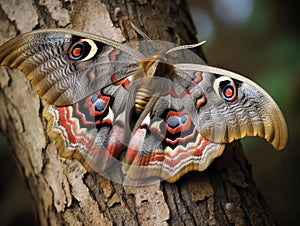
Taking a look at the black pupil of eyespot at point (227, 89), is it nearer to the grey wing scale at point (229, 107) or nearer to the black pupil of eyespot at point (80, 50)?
the grey wing scale at point (229, 107)

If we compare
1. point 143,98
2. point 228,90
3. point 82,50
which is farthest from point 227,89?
point 82,50

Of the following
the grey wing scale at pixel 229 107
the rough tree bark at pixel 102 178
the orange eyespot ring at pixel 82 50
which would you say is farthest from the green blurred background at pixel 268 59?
the orange eyespot ring at pixel 82 50

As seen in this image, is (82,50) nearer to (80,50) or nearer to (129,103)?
(80,50)

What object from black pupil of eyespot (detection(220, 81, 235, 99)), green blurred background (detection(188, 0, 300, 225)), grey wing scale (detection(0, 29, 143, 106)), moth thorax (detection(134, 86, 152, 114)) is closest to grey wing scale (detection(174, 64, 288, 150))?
black pupil of eyespot (detection(220, 81, 235, 99))

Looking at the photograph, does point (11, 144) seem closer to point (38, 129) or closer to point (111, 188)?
point (38, 129)

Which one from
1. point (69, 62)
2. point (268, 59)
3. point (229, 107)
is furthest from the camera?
point (268, 59)

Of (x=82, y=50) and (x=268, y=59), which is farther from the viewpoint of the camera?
(x=268, y=59)

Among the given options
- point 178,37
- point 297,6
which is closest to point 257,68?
point 297,6
